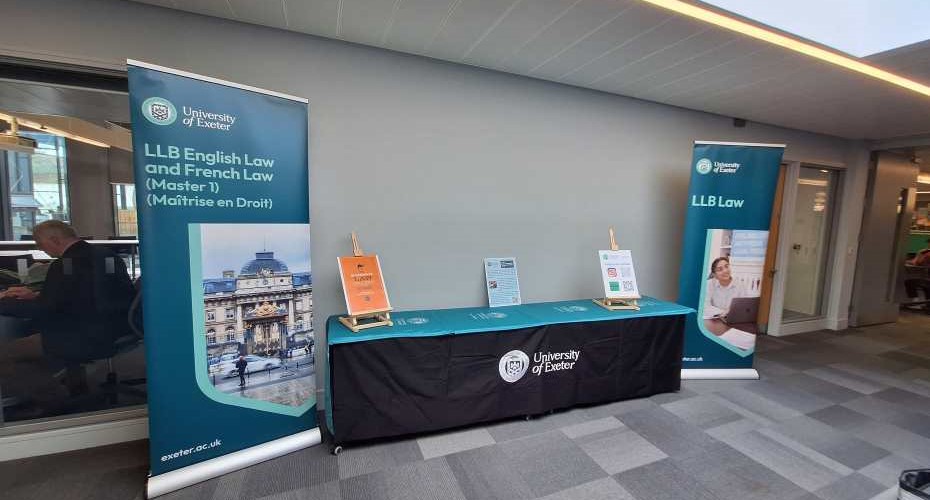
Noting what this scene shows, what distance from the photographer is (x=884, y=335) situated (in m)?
5.09

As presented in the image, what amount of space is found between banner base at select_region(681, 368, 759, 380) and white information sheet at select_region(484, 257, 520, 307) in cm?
189

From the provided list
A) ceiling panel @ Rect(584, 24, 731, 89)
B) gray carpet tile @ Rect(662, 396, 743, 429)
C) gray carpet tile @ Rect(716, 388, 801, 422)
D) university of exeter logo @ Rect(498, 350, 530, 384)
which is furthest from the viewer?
gray carpet tile @ Rect(716, 388, 801, 422)

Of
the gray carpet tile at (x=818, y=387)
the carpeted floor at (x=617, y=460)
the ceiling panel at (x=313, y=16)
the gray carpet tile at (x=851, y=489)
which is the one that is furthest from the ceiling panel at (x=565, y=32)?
the gray carpet tile at (x=818, y=387)

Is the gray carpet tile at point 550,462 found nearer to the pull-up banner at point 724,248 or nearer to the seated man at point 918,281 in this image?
the pull-up banner at point 724,248

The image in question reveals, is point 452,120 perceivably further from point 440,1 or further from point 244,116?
point 244,116

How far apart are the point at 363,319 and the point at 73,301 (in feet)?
6.15

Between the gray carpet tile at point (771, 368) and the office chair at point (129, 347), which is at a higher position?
the office chair at point (129, 347)

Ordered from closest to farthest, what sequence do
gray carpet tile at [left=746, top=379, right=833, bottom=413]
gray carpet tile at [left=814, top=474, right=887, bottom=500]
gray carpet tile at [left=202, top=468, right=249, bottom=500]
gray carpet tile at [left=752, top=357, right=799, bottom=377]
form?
gray carpet tile at [left=202, top=468, right=249, bottom=500], gray carpet tile at [left=814, top=474, right=887, bottom=500], gray carpet tile at [left=746, top=379, right=833, bottom=413], gray carpet tile at [left=752, top=357, right=799, bottom=377]

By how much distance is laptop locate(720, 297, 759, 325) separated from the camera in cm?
350

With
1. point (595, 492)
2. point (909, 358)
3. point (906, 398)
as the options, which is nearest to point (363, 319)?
point (595, 492)

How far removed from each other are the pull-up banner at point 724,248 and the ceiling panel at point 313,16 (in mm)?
3288

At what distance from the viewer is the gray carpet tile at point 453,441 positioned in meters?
2.36

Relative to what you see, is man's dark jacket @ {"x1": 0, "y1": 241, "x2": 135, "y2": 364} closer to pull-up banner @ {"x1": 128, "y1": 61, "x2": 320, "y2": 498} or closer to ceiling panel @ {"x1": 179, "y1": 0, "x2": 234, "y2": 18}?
pull-up banner @ {"x1": 128, "y1": 61, "x2": 320, "y2": 498}

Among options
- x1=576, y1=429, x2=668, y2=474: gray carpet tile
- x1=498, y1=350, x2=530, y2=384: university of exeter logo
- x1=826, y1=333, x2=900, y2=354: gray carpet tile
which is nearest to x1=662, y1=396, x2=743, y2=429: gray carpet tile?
x1=576, y1=429, x2=668, y2=474: gray carpet tile
